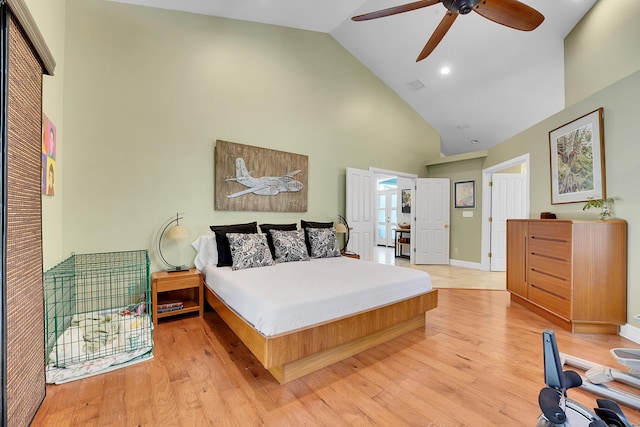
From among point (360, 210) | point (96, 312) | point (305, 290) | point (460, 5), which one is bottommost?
point (96, 312)

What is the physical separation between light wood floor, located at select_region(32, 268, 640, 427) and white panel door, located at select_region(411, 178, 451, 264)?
11.8 feet

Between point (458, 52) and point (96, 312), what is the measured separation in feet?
19.4

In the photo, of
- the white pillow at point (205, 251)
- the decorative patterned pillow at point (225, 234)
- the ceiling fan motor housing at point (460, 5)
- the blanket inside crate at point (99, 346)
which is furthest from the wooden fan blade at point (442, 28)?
the blanket inside crate at point (99, 346)

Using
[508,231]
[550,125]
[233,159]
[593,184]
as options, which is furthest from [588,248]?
[233,159]

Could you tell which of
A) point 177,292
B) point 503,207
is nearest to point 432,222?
point 503,207

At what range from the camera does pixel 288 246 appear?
343 centimetres

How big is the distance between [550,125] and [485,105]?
1.68m

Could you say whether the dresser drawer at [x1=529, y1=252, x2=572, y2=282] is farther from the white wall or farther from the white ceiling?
the white ceiling

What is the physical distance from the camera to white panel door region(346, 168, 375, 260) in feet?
15.8

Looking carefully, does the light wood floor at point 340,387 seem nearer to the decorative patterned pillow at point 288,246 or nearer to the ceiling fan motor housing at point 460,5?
the decorative patterned pillow at point 288,246

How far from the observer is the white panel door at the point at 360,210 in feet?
15.8

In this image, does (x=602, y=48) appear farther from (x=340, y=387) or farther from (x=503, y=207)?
(x=340, y=387)

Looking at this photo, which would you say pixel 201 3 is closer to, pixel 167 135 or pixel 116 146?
pixel 167 135

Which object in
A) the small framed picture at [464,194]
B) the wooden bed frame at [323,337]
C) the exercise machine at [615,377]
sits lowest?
the exercise machine at [615,377]
